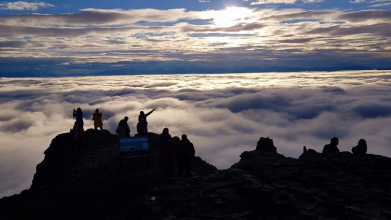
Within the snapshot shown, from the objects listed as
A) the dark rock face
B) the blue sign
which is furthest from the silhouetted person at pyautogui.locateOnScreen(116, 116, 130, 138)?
the dark rock face

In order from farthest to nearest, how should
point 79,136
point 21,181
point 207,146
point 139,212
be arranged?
point 21,181 → point 207,146 → point 79,136 → point 139,212

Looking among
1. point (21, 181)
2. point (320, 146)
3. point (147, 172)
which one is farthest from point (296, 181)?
point (21, 181)

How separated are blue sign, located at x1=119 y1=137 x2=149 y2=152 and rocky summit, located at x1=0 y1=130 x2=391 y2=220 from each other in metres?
1.13

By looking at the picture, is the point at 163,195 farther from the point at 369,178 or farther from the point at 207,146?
the point at 207,146

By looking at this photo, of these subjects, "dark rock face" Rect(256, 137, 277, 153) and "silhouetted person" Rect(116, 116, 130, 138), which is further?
"dark rock face" Rect(256, 137, 277, 153)

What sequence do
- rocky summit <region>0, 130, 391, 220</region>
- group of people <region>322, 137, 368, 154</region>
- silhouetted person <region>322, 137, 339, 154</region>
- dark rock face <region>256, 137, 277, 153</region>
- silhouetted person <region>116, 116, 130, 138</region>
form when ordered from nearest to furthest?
rocky summit <region>0, 130, 391, 220</region>
group of people <region>322, 137, 368, 154</region>
silhouetted person <region>322, 137, 339, 154</region>
silhouetted person <region>116, 116, 130, 138</region>
dark rock face <region>256, 137, 277, 153</region>

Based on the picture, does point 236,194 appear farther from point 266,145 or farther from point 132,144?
point 266,145

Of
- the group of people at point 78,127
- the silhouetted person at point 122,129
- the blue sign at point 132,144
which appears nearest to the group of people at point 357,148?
the blue sign at point 132,144

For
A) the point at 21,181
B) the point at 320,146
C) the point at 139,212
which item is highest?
the point at 139,212

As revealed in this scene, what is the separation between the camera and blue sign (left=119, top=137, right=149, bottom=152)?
15.9 meters

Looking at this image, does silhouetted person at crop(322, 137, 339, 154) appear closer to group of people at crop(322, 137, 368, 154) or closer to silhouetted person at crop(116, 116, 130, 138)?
group of people at crop(322, 137, 368, 154)

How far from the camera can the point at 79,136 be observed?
19.6 meters

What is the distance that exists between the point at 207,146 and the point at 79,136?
15037cm

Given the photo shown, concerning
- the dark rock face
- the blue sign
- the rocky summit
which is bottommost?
the dark rock face
